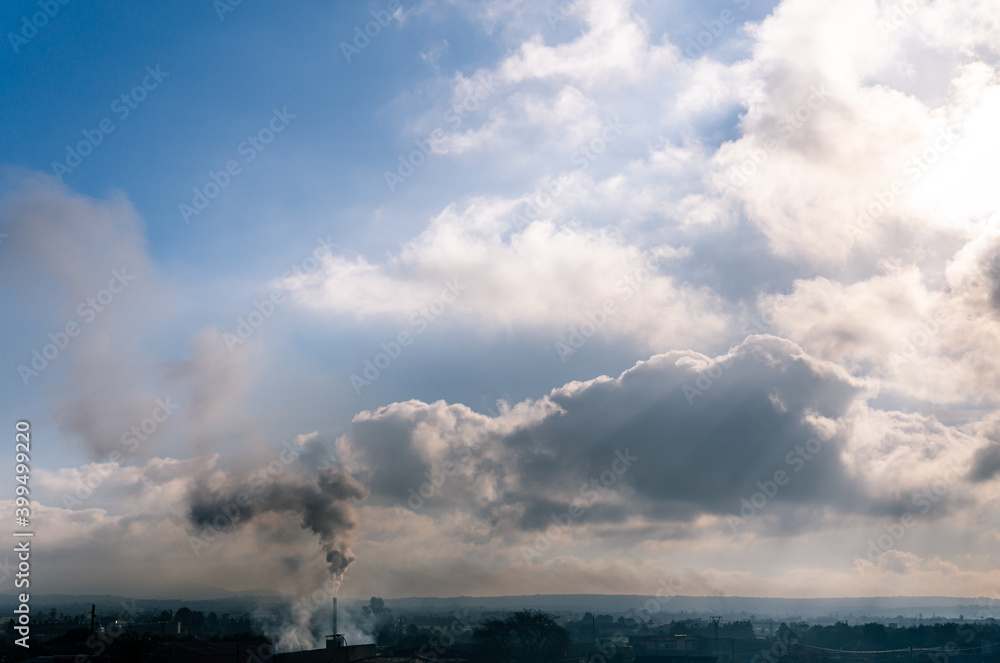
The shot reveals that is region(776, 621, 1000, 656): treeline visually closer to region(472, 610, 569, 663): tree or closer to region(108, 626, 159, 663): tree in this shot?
region(472, 610, 569, 663): tree

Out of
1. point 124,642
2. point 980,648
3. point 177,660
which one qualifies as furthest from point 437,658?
point 980,648

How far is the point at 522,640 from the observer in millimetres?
111375

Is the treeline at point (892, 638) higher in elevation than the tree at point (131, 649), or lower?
lower

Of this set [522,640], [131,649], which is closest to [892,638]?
[522,640]

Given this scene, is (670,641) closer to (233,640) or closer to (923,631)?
(923,631)

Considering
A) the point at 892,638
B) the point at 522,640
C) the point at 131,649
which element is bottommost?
the point at 892,638

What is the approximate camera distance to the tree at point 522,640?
110 m

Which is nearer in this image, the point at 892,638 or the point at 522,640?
the point at 522,640

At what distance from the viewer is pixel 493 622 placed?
372ft

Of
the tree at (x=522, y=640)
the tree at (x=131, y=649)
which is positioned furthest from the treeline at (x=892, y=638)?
the tree at (x=131, y=649)

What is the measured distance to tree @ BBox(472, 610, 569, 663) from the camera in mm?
110125

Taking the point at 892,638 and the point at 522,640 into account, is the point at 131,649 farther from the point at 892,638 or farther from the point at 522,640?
the point at 892,638

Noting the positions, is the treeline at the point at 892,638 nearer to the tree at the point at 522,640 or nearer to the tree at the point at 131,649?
the tree at the point at 522,640

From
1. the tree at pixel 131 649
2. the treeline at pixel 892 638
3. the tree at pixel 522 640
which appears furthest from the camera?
the treeline at pixel 892 638
